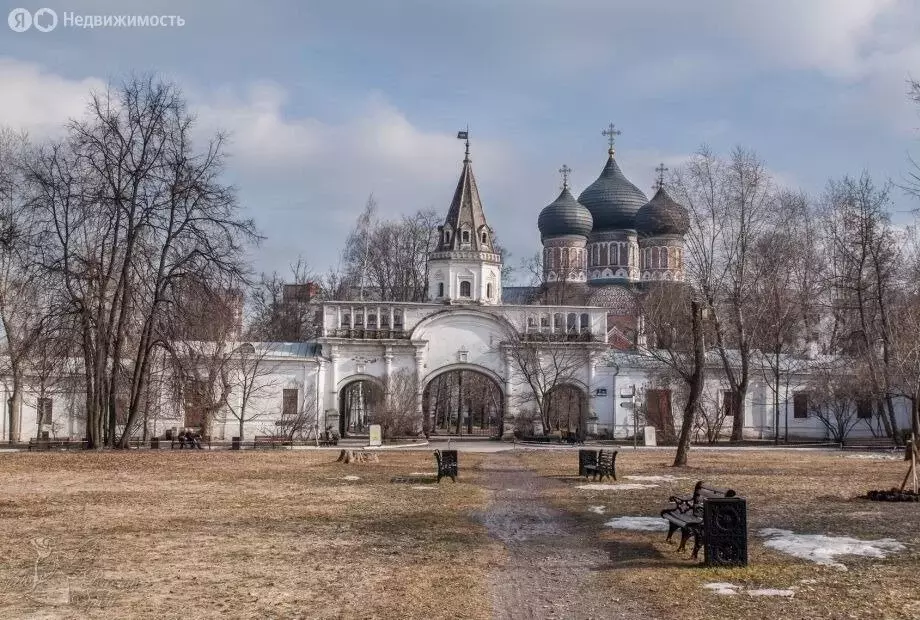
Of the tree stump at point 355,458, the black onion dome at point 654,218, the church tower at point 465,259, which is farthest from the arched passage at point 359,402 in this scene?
the black onion dome at point 654,218

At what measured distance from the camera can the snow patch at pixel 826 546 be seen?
1080 cm

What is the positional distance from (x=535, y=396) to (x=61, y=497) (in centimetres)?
3015

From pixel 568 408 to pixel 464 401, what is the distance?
8783mm

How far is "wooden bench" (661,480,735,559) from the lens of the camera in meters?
10.7

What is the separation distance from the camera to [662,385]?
143 ft

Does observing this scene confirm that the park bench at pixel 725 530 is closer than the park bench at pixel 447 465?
Yes

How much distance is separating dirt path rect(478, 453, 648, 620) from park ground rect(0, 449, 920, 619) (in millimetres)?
34

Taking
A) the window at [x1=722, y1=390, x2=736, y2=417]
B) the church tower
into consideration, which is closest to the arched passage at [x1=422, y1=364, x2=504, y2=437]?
the church tower

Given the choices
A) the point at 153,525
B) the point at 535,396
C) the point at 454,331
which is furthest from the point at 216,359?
the point at 153,525

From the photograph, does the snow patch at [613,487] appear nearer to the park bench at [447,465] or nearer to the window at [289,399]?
the park bench at [447,465]

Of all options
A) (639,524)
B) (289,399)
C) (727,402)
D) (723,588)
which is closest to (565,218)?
(727,402)

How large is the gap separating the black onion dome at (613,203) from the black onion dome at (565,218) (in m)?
3.23

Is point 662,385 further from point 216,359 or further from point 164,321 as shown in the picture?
point 164,321

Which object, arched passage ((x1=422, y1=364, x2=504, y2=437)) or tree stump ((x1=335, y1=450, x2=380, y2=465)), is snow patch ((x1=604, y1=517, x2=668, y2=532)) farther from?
arched passage ((x1=422, y1=364, x2=504, y2=437))
